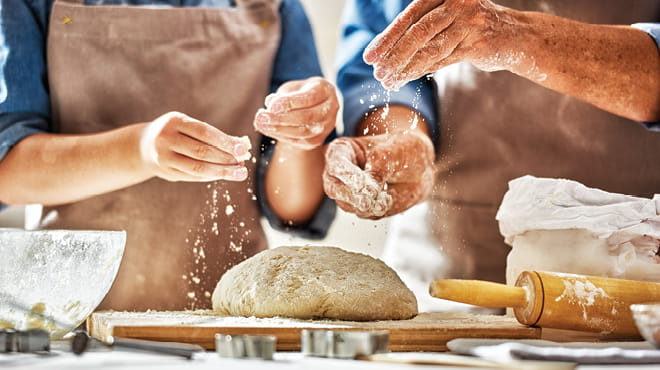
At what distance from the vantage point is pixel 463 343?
84cm

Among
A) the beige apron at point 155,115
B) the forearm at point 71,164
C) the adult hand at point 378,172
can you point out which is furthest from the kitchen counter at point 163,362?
the beige apron at point 155,115

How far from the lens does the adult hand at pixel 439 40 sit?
109cm

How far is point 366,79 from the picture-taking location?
1.61m

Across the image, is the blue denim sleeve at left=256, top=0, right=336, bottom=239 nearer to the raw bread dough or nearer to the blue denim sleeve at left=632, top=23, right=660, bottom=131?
the raw bread dough

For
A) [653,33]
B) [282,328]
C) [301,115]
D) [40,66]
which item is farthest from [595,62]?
[40,66]

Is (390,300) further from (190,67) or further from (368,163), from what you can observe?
(190,67)

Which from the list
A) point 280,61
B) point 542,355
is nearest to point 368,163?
point 280,61

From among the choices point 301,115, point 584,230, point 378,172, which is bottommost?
point 584,230

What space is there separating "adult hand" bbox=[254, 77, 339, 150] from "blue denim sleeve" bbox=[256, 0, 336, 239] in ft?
0.74

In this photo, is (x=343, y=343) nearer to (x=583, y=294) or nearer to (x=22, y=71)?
(x=583, y=294)

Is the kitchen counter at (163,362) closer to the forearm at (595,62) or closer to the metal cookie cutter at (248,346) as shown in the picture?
the metal cookie cutter at (248,346)

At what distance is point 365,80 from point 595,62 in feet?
1.60

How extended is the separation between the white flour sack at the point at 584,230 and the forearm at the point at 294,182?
50 cm

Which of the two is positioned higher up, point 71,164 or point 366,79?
point 366,79
